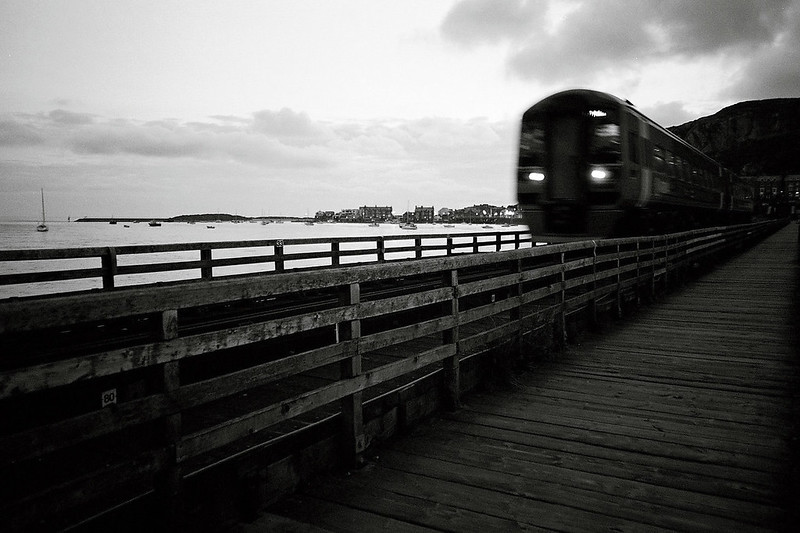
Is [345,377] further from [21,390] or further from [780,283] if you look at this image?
[780,283]

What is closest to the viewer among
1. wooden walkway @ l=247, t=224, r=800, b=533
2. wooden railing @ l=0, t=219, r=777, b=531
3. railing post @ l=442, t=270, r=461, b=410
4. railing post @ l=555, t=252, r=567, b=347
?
wooden railing @ l=0, t=219, r=777, b=531

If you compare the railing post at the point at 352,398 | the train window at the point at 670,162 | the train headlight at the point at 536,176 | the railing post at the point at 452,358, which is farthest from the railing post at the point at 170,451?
the train window at the point at 670,162

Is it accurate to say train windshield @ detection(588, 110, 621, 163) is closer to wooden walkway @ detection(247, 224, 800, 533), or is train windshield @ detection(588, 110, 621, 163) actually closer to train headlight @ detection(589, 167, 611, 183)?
train headlight @ detection(589, 167, 611, 183)

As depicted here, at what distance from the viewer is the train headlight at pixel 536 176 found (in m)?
13.1

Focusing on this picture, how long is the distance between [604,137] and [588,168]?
754mm

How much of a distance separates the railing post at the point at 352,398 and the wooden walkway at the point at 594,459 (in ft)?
0.53

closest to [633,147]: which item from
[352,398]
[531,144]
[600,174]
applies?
[600,174]

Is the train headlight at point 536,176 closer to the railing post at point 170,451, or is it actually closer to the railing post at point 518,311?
the railing post at point 518,311

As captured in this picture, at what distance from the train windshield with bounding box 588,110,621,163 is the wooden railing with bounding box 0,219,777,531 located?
5.21 meters

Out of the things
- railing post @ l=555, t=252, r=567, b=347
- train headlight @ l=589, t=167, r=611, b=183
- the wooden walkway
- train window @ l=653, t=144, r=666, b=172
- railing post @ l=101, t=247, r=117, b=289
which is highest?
train window @ l=653, t=144, r=666, b=172

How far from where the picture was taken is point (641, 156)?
1282cm

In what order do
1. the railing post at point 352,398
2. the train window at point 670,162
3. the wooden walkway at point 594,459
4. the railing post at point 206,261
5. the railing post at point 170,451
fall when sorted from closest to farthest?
the railing post at point 170,451 → the wooden walkway at point 594,459 → the railing post at point 352,398 → the railing post at point 206,261 → the train window at point 670,162

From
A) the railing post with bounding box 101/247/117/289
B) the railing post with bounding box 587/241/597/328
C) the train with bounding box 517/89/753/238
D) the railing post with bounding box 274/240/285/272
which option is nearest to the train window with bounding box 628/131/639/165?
the train with bounding box 517/89/753/238

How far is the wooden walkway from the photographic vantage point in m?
2.76
